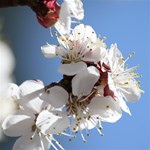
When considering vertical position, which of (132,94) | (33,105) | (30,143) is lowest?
(30,143)

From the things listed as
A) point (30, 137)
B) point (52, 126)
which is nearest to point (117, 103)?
point (52, 126)

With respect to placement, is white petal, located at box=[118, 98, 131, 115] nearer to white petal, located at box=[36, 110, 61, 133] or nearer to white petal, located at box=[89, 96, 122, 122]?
white petal, located at box=[89, 96, 122, 122]

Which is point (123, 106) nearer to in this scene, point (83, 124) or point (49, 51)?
point (83, 124)

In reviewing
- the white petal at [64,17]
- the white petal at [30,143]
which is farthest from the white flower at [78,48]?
the white petal at [30,143]

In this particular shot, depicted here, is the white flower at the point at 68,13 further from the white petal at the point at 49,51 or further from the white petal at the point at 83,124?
the white petal at the point at 83,124

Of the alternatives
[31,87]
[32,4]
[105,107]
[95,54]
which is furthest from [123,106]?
[32,4]

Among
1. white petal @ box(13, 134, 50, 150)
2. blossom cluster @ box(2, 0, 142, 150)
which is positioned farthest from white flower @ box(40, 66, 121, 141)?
white petal @ box(13, 134, 50, 150)
